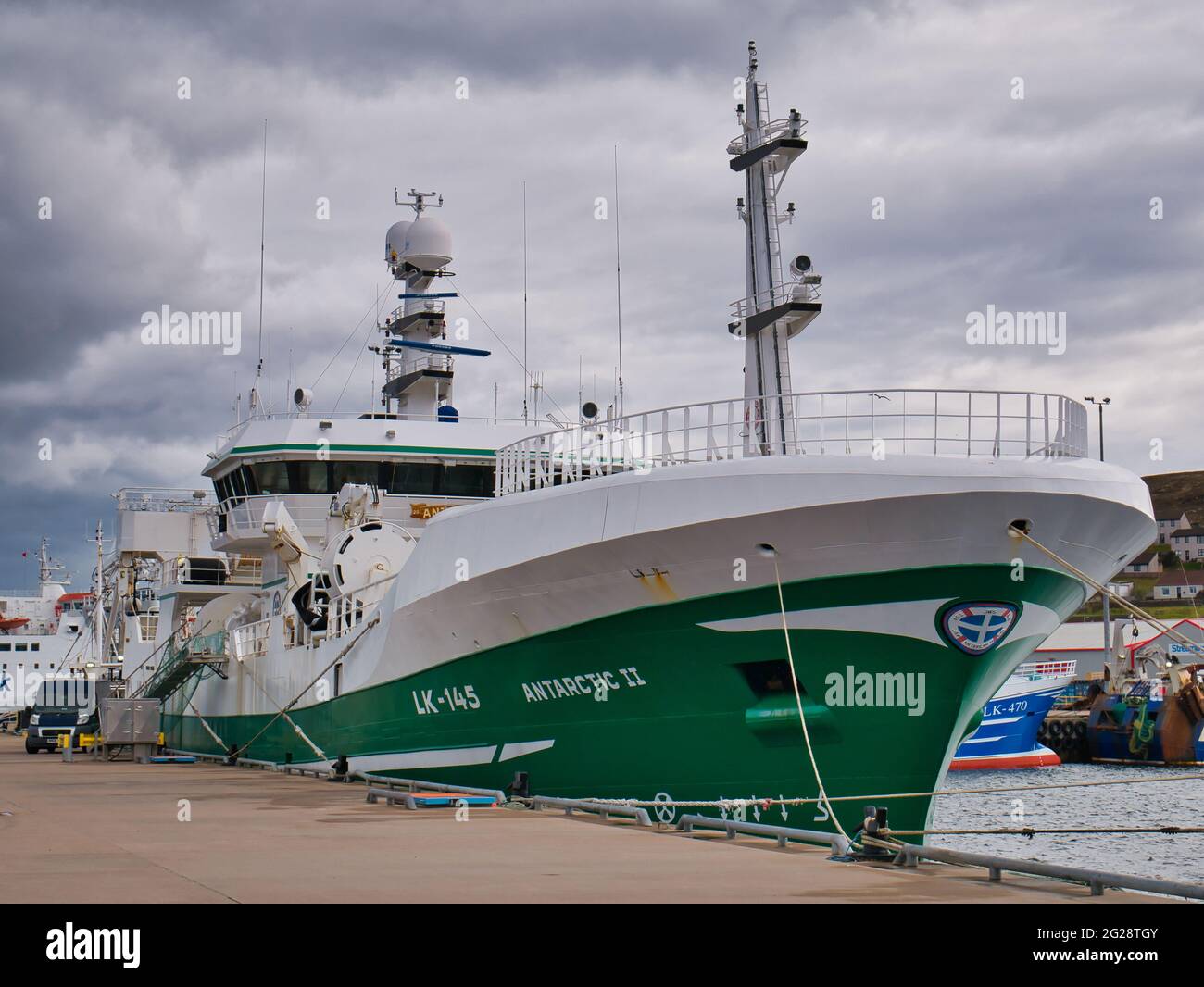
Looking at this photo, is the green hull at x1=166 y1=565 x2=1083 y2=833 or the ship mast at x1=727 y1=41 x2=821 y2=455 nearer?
the green hull at x1=166 y1=565 x2=1083 y2=833

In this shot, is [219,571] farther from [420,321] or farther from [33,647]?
[33,647]

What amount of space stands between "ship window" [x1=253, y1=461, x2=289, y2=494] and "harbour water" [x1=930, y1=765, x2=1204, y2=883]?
12161 millimetres

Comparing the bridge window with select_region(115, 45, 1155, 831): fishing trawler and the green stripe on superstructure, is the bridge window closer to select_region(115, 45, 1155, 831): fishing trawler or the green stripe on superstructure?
the green stripe on superstructure

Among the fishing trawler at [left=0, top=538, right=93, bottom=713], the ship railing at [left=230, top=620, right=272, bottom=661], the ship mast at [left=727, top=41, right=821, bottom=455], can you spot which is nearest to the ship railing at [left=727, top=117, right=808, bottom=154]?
the ship mast at [left=727, top=41, right=821, bottom=455]

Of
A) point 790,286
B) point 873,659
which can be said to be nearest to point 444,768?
point 873,659

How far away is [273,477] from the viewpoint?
22.8m

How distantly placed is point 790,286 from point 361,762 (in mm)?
8670

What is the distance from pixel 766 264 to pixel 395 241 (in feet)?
42.0

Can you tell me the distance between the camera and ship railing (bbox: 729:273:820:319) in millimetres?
14992

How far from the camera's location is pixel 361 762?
18.0 metres

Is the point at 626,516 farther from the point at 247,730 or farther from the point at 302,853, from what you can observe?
the point at 247,730

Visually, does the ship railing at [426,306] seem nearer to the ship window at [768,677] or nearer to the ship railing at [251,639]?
the ship railing at [251,639]

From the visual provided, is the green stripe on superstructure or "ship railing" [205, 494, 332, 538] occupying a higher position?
the green stripe on superstructure
